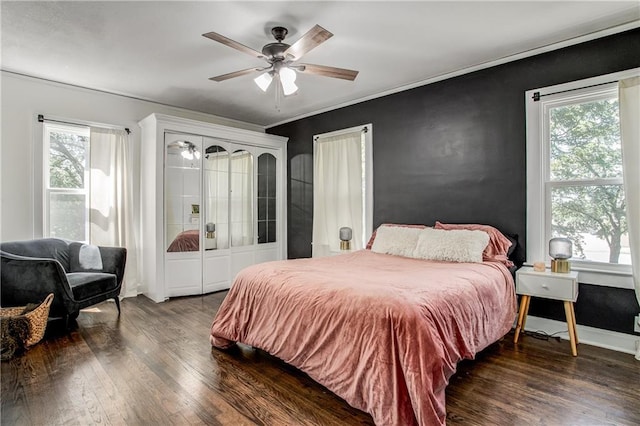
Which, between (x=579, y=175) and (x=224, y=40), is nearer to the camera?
(x=224, y=40)

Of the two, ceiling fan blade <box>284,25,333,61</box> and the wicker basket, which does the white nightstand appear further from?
the wicker basket

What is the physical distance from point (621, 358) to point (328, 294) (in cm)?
238

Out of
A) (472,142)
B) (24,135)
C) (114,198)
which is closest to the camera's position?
(472,142)

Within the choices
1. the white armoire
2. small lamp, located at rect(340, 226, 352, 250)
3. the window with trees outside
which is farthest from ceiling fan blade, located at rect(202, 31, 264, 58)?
the window with trees outside

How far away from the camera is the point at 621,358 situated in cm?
254

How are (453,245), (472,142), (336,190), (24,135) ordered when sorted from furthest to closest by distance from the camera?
1. (336,190)
2. (24,135)
3. (472,142)
4. (453,245)

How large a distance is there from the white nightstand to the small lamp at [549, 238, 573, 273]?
56 millimetres

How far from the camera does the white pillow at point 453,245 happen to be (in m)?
2.96

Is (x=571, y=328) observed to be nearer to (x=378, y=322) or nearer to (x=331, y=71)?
(x=378, y=322)

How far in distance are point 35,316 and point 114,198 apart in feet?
6.05

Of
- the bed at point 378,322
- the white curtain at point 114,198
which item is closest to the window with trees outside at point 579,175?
the bed at point 378,322

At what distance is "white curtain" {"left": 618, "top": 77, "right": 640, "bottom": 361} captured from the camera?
2.56 meters

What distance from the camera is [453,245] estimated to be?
121 inches

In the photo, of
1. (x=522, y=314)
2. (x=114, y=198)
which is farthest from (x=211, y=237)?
(x=522, y=314)
